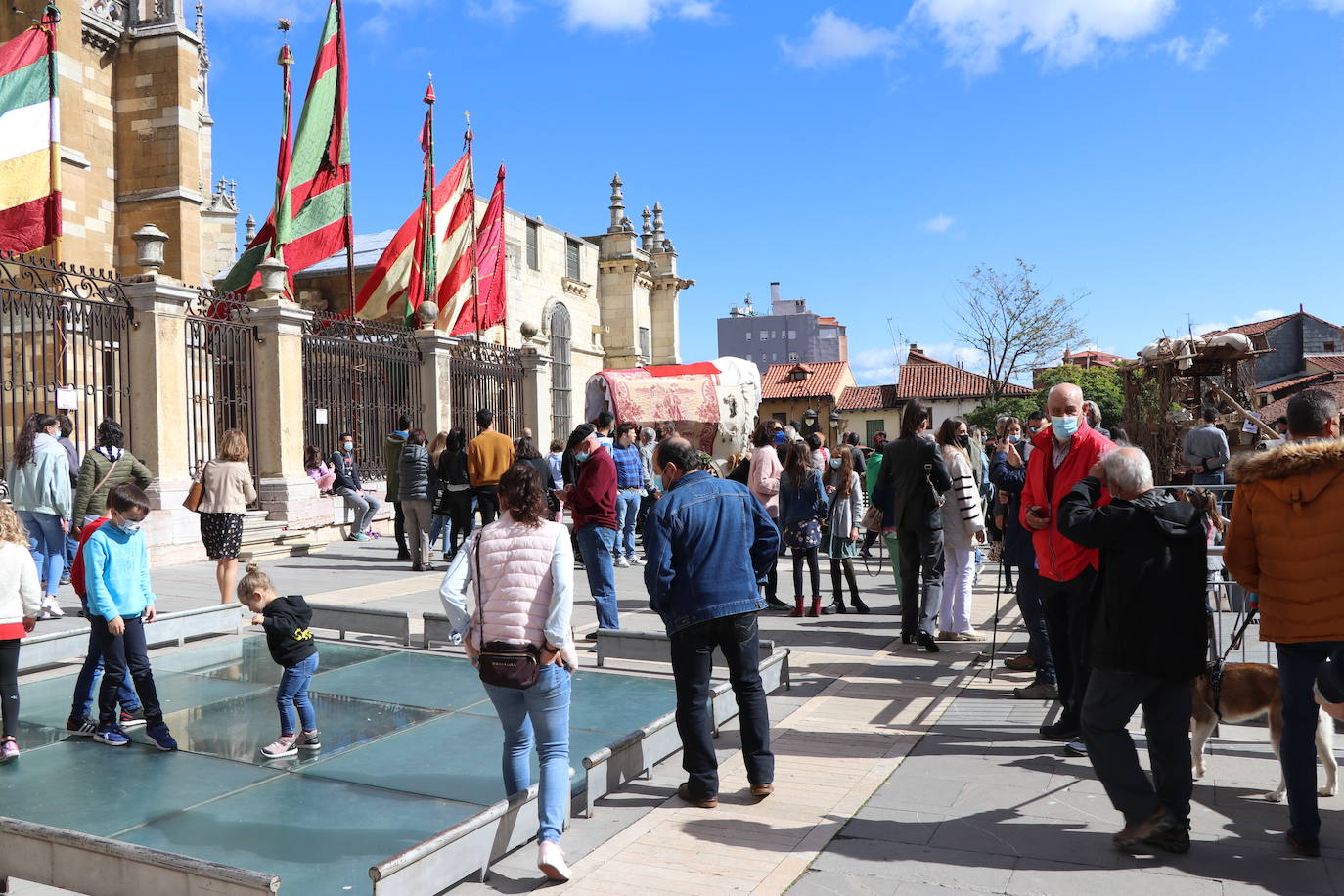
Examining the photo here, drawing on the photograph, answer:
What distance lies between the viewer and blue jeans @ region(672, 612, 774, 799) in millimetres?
4609

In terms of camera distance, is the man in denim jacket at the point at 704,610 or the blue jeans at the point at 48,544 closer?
the man in denim jacket at the point at 704,610

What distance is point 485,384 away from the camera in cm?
2038

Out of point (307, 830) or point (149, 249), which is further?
point (149, 249)

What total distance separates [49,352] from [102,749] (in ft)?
53.0

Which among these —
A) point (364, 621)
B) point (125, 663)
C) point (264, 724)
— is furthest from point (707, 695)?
point (364, 621)

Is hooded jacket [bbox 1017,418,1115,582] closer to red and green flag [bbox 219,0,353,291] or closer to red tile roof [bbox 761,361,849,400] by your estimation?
red and green flag [bbox 219,0,353,291]

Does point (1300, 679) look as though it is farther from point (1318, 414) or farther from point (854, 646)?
point (854, 646)

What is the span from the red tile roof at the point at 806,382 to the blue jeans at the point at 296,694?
55.4m

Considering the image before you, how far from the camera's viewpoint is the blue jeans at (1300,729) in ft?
12.8

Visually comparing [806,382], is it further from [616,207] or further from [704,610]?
[704,610]

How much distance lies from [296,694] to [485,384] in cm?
1531

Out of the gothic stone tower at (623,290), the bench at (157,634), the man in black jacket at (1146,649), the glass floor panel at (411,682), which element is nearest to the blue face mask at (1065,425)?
the man in black jacket at (1146,649)

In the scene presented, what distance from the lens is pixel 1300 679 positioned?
4.02 metres

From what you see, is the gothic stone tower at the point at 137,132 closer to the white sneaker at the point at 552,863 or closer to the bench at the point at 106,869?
the bench at the point at 106,869
